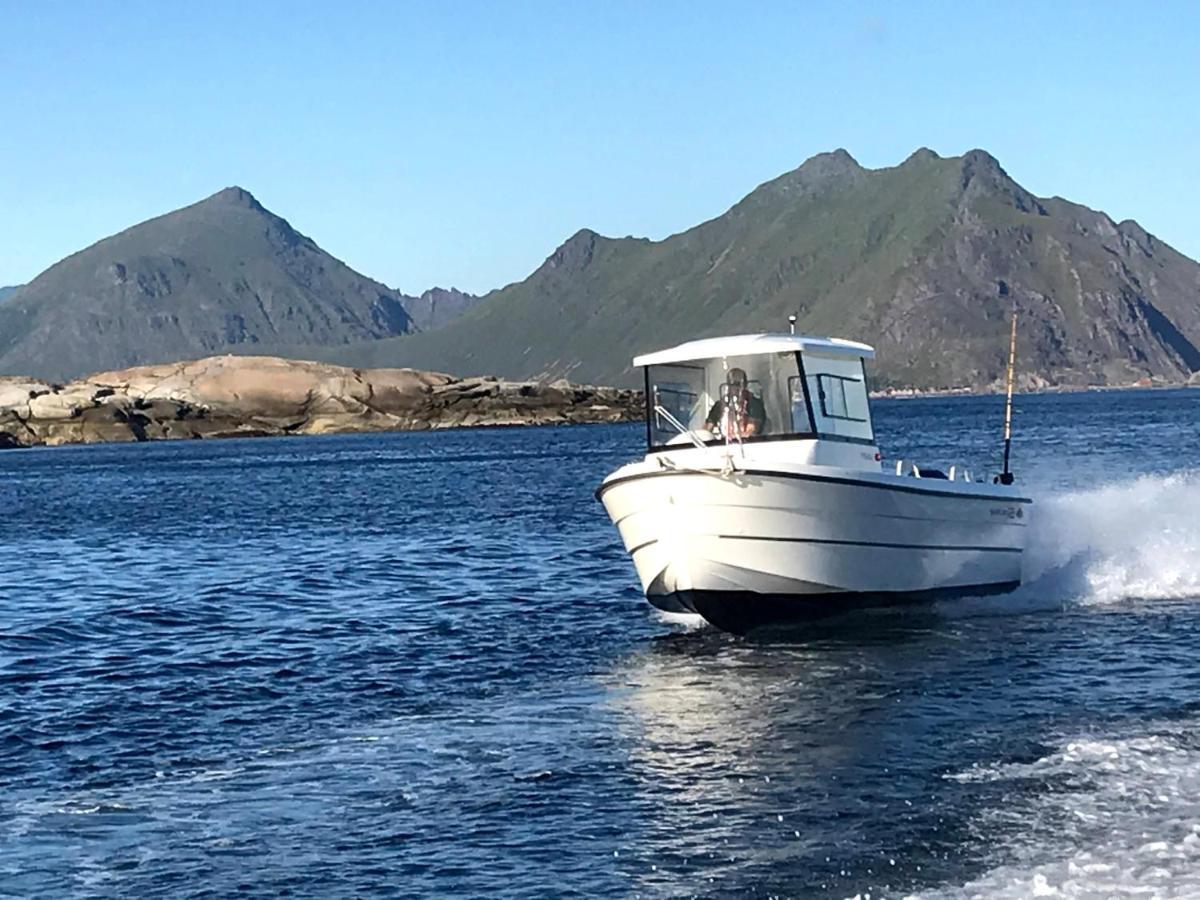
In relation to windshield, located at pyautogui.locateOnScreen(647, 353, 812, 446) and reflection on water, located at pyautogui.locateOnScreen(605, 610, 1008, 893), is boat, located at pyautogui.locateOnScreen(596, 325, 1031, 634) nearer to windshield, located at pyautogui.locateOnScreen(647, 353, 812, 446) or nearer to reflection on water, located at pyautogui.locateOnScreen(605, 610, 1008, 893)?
windshield, located at pyautogui.locateOnScreen(647, 353, 812, 446)

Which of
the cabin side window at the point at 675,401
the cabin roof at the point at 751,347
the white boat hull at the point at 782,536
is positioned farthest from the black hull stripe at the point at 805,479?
the cabin roof at the point at 751,347

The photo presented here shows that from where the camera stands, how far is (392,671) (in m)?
21.0

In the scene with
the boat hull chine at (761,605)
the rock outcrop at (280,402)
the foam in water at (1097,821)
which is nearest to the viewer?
the foam in water at (1097,821)

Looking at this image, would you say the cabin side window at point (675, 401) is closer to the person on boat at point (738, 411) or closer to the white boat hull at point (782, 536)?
the person on boat at point (738, 411)

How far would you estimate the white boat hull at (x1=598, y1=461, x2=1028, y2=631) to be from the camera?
20969mm

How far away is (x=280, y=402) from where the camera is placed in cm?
16450

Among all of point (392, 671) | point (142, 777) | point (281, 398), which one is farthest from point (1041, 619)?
point (281, 398)

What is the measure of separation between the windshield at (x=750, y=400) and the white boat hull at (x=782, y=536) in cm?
108

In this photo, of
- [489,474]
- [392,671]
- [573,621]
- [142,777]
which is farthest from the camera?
[489,474]

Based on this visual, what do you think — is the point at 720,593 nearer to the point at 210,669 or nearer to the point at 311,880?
the point at 210,669

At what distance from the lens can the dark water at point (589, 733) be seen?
39.0ft

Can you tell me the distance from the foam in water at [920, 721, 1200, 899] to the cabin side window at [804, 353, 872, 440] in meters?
8.00

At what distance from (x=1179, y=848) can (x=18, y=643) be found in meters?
18.3

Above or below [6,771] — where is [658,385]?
above
